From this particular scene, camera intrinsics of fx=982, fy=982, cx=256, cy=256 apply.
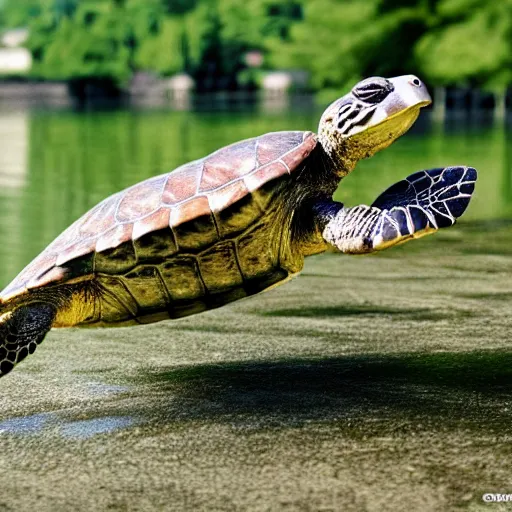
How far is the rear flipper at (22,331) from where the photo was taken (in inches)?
150

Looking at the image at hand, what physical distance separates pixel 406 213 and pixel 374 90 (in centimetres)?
57

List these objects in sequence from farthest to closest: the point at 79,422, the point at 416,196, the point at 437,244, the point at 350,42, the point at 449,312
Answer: the point at 350,42
the point at 437,244
the point at 449,312
the point at 416,196
the point at 79,422

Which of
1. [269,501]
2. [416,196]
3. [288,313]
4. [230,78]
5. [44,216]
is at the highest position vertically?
[416,196]

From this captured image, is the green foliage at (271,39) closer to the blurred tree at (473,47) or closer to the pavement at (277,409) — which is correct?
the blurred tree at (473,47)

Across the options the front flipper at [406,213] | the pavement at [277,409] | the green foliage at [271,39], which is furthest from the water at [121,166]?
the green foliage at [271,39]

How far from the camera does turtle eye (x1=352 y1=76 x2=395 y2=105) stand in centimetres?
390

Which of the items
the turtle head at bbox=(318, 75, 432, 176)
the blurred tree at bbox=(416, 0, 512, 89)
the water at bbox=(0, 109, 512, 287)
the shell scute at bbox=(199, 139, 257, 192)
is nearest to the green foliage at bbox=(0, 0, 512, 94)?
the blurred tree at bbox=(416, 0, 512, 89)

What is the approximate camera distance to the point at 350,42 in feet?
117

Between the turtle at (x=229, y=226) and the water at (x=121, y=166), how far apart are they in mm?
2411

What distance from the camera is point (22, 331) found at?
3.86m

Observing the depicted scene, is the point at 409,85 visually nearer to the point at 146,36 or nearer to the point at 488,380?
the point at 488,380

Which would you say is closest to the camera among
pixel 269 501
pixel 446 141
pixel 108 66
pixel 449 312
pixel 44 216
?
pixel 269 501

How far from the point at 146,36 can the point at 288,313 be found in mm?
90129

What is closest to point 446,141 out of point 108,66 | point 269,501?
point 269,501
